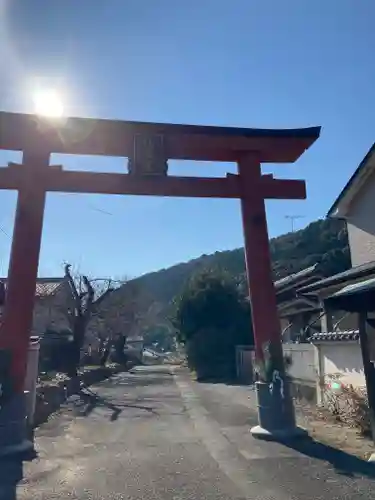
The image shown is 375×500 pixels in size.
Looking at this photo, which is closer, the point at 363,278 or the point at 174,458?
the point at 174,458

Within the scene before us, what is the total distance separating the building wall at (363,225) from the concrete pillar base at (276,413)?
5.78m

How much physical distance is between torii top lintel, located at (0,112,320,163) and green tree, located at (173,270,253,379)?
20.2 metres

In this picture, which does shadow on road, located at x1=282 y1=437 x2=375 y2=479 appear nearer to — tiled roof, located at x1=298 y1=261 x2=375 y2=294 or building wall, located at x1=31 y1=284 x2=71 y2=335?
tiled roof, located at x1=298 y1=261 x2=375 y2=294

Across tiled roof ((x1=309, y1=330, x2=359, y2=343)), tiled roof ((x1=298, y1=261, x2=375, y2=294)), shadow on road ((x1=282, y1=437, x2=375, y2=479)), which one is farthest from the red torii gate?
tiled roof ((x1=309, y1=330, x2=359, y2=343))

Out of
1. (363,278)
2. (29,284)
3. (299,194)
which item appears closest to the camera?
(29,284)

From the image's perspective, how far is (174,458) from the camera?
7660 millimetres

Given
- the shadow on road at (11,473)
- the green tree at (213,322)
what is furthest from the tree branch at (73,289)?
the shadow on road at (11,473)

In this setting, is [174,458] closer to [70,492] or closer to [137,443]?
[137,443]

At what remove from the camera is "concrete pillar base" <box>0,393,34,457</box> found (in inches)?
320

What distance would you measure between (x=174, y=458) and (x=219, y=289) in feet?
74.5

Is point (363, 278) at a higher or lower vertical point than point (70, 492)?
higher

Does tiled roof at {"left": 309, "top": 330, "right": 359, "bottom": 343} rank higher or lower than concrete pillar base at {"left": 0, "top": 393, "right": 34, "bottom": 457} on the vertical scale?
higher

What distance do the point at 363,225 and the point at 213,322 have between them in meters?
17.3

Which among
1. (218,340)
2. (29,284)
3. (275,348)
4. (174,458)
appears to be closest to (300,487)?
(174,458)
